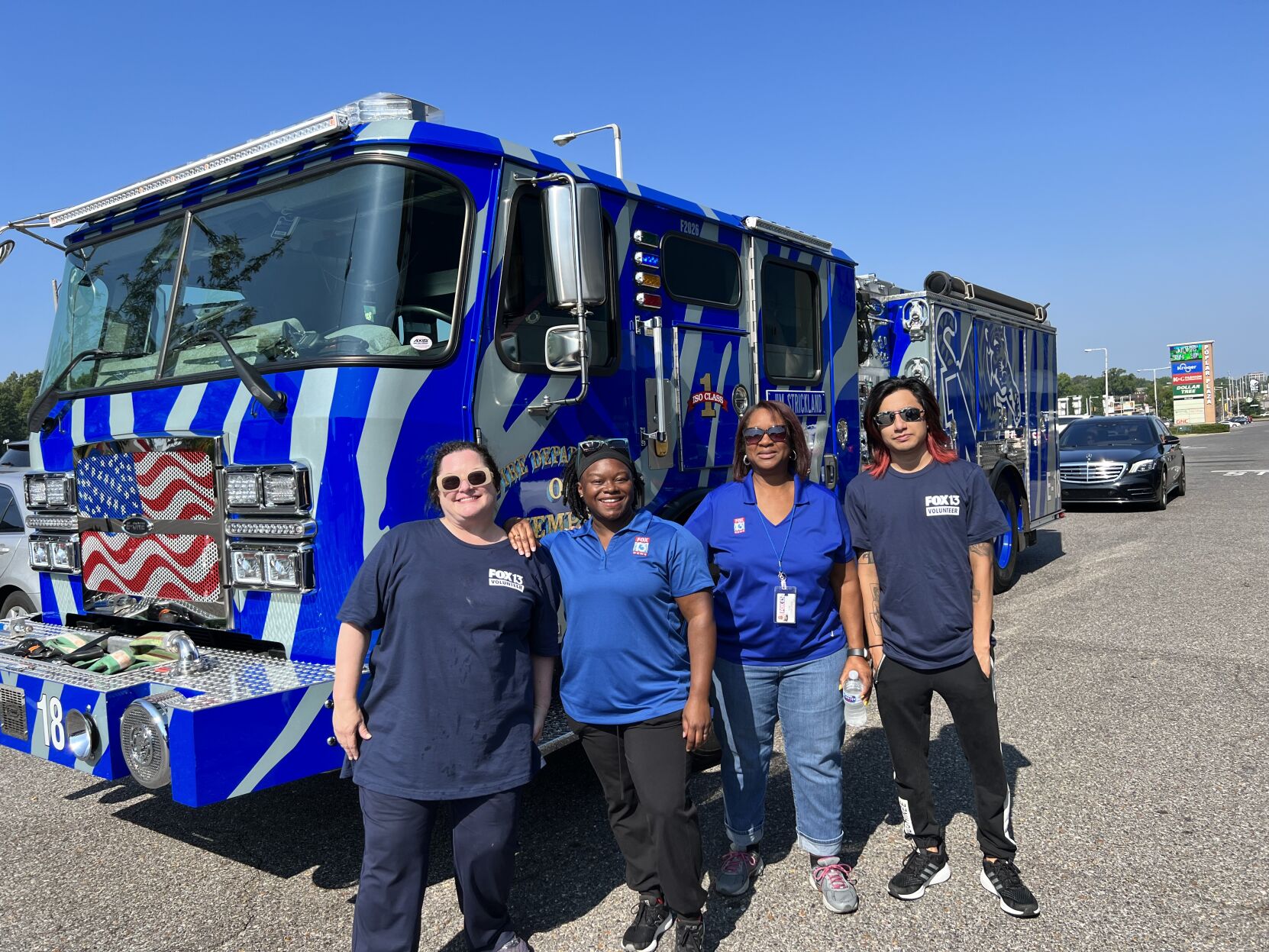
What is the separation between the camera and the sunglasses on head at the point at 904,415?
346 cm

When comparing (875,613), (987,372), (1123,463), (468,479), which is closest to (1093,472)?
(1123,463)

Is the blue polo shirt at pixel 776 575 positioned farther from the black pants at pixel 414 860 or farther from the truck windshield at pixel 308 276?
the truck windshield at pixel 308 276

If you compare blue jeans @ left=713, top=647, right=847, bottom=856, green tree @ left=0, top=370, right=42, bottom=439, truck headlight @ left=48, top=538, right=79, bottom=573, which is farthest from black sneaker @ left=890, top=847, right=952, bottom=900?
green tree @ left=0, top=370, right=42, bottom=439

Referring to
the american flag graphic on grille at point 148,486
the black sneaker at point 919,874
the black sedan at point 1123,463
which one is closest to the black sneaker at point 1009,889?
the black sneaker at point 919,874

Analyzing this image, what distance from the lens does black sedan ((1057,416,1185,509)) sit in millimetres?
15609

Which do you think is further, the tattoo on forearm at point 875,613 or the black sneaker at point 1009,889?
the tattoo on forearm at point 875,613

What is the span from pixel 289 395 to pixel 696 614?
1707mm

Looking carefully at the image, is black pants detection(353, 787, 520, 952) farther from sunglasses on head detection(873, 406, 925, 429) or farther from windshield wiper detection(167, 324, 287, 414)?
sunglasses on head detection(873, 406, 925, 429)

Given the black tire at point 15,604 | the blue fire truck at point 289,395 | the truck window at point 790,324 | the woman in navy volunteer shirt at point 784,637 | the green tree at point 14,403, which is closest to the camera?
the woman in navy volunteer shirt at point 784,637

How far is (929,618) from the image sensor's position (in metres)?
3.39

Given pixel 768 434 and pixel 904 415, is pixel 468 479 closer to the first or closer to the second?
pixel 768 434

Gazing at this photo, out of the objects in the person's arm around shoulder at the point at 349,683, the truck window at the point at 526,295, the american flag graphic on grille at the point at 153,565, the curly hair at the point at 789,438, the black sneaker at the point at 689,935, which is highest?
the truck window at the point at 526,295

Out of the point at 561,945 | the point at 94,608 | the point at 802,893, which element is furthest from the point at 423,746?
the point at 94,608

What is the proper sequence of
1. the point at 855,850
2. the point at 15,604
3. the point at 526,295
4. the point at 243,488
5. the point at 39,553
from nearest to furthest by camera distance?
1. the point at 243,488
2. the point at 855,850
3. the point at 526,295
4. the point at 39,553
5. the point at 15,604
